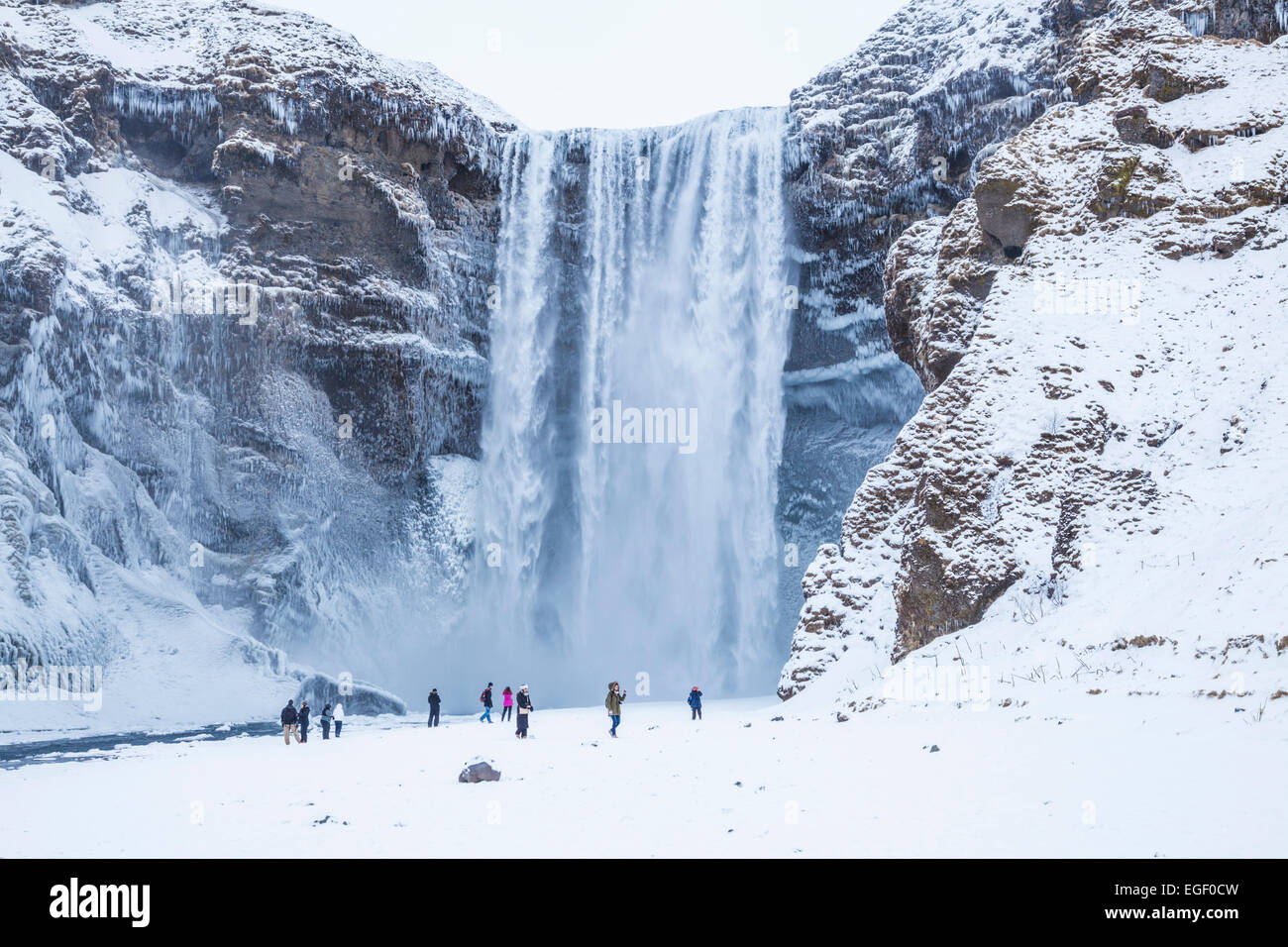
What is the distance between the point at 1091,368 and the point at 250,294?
27930mm

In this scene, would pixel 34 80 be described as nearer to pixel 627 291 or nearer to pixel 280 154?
pixel 280 154

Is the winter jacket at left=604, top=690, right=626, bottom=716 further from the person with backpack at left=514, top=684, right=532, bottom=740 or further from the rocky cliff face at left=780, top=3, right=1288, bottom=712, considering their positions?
the rocky cliff face at left=780, top=3, right=1288, bottom=712

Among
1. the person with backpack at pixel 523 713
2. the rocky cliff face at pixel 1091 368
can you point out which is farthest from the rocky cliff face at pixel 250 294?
the rocky cliff face at pixel 1091 368

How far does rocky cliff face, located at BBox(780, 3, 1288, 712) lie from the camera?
14.6 meters

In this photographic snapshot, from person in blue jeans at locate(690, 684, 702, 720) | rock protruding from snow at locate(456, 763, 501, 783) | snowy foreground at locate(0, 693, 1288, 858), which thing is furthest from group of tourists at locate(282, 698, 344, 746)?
rock protruding from snow at locate(456, 763, 501, 783)

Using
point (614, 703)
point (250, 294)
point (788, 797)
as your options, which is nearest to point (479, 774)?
point (788, 797)

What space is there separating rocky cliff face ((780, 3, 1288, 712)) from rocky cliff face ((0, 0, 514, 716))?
19.9 m

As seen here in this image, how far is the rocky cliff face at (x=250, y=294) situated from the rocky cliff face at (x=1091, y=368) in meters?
19.9

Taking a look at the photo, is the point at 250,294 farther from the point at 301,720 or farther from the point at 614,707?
the point at 614,707

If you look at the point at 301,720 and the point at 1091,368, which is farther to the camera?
the point at 301,720

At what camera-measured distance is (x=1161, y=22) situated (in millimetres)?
22250

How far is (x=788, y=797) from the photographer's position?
880 cm
